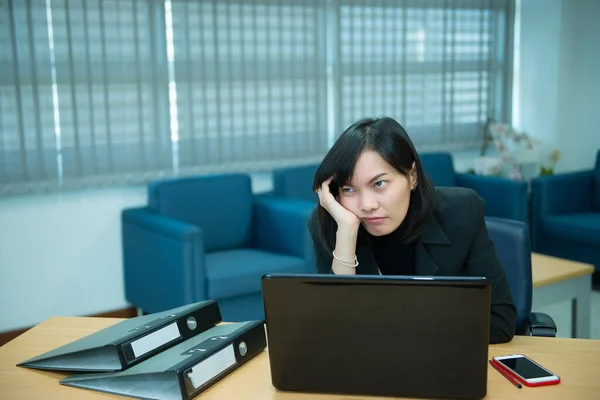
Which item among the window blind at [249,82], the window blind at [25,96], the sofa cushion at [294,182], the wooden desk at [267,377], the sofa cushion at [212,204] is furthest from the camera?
the sofa cushion at [294,182]

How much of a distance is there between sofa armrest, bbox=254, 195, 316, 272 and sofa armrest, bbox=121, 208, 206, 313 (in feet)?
1.90

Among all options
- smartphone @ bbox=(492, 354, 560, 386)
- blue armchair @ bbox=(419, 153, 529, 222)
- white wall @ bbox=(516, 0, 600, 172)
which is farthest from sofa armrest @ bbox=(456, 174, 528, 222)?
smartphone @ bbox=(492, 354, 560, 386)

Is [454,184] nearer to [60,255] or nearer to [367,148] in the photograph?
[60,255]

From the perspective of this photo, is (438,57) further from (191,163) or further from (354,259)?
(354,259)

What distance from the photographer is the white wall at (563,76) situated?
555 cm

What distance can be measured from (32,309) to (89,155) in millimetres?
879

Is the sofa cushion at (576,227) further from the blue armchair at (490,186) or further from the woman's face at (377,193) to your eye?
the woman's face at (377,193)

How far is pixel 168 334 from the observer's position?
1637 millimetres

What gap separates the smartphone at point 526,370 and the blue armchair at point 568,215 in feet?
10.8

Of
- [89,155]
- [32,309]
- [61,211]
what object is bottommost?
[32,309]

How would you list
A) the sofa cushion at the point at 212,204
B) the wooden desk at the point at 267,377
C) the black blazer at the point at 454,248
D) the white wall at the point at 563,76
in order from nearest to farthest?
1. the wooden desk at the point at 267,377
2. the black blazer at the point at 454,248
3. the sofa cushion at the point at 212,204
4. the white wall at the point at 563,76

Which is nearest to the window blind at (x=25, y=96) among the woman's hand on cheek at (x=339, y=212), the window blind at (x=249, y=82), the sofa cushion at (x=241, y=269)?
the window blind at (x=249, y=82)

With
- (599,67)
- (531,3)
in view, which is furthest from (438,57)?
(599,67)

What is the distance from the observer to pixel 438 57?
5.31 m
